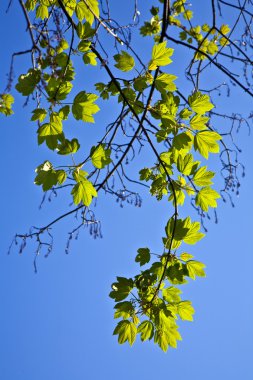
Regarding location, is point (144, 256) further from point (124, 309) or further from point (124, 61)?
point (124, 61)

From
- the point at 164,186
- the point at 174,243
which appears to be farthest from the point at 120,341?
the point at 164,186

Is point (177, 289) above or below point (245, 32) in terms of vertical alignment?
below

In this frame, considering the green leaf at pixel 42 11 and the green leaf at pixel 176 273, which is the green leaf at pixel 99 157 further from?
the green leaf at pixel 42 11

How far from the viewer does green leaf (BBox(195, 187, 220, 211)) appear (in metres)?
2.10

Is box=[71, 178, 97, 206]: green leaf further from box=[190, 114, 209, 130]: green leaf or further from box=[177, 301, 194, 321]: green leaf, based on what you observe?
box=[177, 301, 194, 321]: green leaf

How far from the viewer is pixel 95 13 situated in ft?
7.54

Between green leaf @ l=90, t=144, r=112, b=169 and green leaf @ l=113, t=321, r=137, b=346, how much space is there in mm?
755

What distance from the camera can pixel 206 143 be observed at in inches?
79.7

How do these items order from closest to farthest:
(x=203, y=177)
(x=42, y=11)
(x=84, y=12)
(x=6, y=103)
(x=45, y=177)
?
1. (x=45, y=177)
2. (x=203, y=177)
3. (x=84, y=12)
4. (x=42, y=11)
5. (x=6, y=103)

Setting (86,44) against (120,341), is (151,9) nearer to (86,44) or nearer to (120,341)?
(86,44)

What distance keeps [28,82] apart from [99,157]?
47 cm

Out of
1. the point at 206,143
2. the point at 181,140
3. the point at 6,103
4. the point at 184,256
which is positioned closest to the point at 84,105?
the point at 181,140

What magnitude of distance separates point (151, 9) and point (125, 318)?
262 centimetres

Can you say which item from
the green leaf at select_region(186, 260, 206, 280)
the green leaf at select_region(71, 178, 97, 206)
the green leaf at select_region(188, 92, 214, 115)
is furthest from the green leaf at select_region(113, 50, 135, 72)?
the green leaf at select_region(186, 260, 206, 280)
